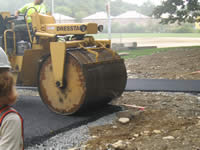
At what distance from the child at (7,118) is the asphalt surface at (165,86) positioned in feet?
19.1

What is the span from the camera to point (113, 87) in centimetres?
537

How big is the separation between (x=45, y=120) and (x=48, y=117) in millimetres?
167

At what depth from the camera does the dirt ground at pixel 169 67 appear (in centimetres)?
926

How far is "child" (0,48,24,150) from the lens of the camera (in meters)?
1.55

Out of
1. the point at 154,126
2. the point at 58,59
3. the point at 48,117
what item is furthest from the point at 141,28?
the point at 154,126

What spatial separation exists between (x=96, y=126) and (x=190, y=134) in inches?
52.3

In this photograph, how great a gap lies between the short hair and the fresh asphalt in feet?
8.51

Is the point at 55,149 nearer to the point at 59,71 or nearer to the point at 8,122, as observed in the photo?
the point at 59,71

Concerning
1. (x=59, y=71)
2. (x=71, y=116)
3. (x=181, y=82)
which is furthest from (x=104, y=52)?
(x=181, y=82)

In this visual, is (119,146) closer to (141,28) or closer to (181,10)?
(181,10)

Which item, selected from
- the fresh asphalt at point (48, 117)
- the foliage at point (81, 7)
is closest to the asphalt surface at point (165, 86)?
the fresh asphalt at point (48, 117)

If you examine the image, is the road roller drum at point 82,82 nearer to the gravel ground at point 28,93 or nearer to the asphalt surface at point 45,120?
the asphalt surface at point 45,120

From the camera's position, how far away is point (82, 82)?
4.93 meters

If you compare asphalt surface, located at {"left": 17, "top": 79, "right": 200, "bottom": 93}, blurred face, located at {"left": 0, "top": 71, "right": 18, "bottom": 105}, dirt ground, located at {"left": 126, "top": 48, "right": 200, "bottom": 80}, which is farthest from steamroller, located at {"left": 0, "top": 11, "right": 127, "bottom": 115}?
dirt ground, located at {"left": 126, "top": 48, "right": 200, "bottom": 80}
